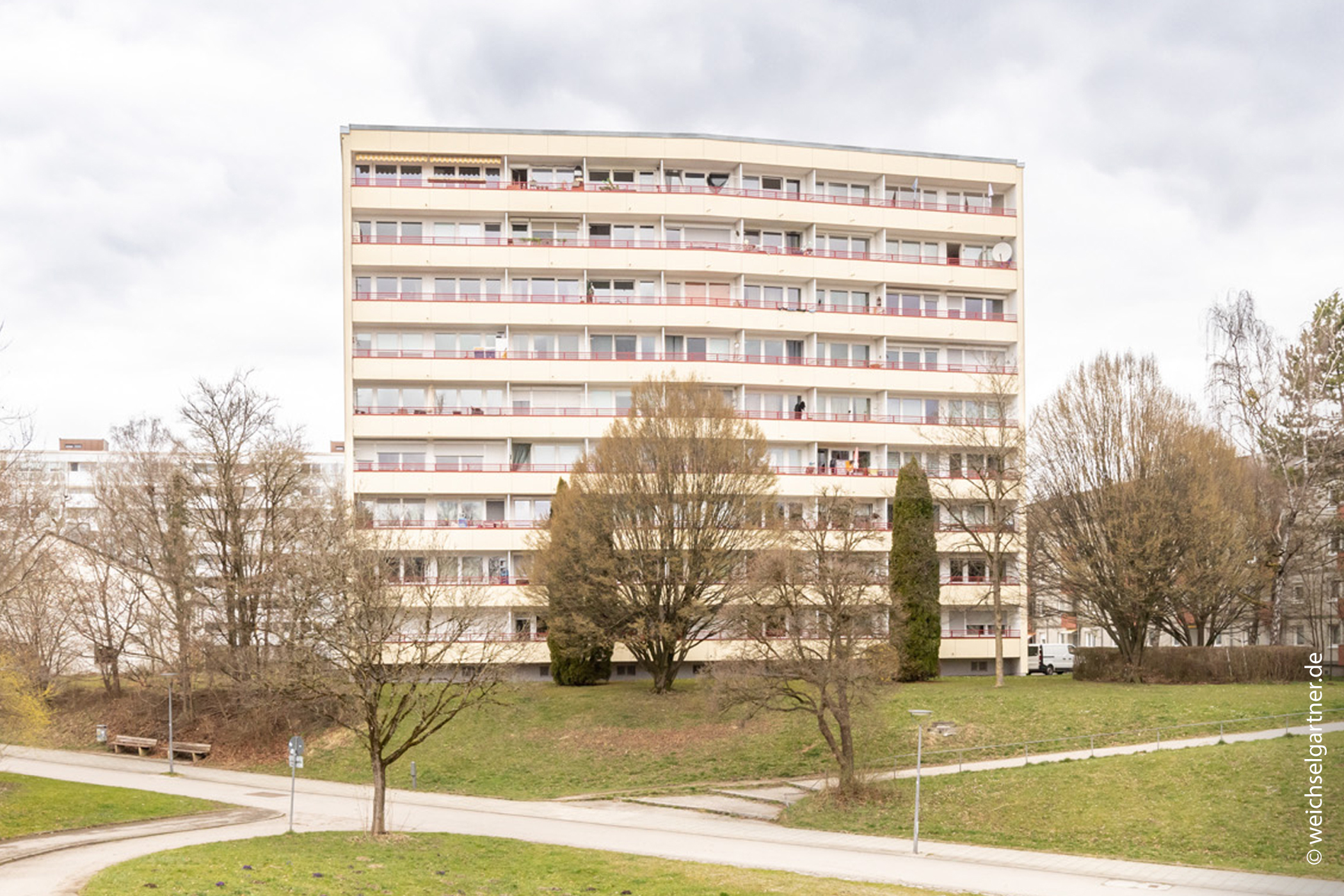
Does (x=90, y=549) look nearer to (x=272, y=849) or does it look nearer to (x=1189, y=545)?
(x=272, y=849)

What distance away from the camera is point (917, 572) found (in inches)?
1905

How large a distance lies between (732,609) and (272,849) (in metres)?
18.4

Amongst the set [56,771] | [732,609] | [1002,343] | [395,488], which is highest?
[1002,343]

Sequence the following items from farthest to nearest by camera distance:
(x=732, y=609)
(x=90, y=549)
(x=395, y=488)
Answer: (x=395, y=488) → (x=90, y=549) → (x=732, y=609)

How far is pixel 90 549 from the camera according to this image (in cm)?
5025

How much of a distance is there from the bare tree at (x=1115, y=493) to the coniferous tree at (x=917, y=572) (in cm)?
489

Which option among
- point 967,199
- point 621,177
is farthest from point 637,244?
point 967,199

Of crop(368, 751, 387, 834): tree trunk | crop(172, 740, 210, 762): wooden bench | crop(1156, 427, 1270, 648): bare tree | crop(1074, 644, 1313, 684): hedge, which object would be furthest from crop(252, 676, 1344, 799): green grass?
crop(368, 751, 387, 834): tree trunk

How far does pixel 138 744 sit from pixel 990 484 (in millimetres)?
40575

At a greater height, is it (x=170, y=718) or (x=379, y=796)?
(x=379, y=796)

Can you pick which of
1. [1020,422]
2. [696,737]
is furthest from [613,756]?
[1020,422]

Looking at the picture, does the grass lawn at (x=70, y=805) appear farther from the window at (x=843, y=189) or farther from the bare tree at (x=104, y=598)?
the window at (x=843, y=189)

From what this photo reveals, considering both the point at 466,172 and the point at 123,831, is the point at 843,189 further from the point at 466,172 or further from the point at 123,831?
the point at 123,831

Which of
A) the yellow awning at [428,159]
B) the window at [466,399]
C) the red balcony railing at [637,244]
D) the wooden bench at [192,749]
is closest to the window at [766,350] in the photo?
the red balcony railing at [637,244]
